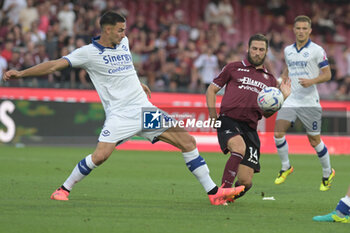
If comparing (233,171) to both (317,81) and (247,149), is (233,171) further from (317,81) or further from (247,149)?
(317,81)

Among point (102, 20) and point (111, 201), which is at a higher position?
point (102, 20)

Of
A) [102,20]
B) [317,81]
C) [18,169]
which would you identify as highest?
[102,20]

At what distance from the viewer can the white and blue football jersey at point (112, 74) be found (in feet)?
27.6

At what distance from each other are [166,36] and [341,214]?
16137 millimetres

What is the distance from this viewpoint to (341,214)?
713 cm

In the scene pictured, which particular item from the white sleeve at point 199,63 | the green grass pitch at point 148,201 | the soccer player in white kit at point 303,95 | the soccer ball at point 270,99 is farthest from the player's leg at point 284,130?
the white sleeve at point 199,63

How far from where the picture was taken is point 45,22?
21016mm

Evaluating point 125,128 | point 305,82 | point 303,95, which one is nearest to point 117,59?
point 125,128

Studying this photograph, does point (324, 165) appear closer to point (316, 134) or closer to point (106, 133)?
point (316, 134)

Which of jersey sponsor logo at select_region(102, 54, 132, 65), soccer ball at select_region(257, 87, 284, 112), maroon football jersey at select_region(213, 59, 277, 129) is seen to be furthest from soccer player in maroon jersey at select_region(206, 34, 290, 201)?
jersey sponsor logo at select_region(102, 54, 132, 65)

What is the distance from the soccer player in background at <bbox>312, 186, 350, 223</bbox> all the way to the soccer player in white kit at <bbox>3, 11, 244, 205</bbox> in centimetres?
141

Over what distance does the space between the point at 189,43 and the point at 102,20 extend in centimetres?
1443

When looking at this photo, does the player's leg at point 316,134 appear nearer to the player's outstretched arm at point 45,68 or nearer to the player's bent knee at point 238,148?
the player's bent knee at point 238,148

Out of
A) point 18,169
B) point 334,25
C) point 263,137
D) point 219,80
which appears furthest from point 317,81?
point 334,25
